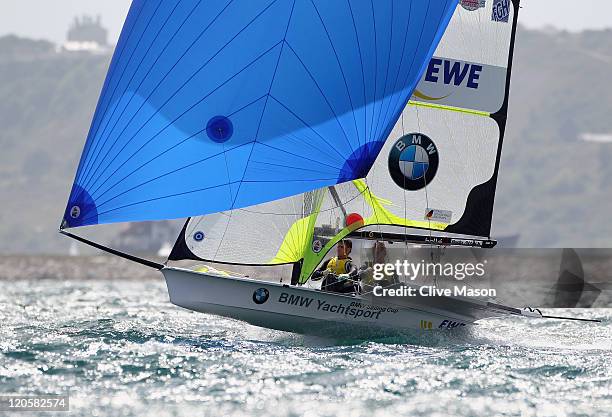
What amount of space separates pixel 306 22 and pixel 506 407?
16.8ft

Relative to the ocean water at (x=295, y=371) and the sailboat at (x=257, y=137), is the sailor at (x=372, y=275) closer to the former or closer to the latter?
the sailboat at (x=257, y=137)

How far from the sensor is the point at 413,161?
14.1 metres

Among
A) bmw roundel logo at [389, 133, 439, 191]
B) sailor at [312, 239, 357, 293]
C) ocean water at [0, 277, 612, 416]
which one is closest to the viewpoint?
ocean water at [0, 277, 612, 416]

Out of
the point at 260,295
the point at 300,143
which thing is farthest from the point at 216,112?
the point at 260,295

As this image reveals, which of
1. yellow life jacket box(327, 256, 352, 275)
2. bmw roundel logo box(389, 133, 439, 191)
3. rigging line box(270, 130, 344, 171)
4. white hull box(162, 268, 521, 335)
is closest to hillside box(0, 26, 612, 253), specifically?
bmw roundel logo box(389, 133, 439, 191)

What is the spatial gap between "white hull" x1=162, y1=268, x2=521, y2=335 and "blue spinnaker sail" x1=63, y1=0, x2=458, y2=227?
0.82 meters

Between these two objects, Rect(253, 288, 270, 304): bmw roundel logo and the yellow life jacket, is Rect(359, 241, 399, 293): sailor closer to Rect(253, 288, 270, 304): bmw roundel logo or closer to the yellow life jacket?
the yellow life jacket

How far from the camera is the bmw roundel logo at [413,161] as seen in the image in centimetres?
1400

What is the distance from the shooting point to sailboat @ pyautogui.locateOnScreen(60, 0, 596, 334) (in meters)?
12.1

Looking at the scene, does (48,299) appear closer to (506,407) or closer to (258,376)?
(258,376)

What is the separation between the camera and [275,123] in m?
12.2

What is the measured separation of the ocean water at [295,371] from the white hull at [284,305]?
22cm

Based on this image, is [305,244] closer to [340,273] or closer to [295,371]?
[340,273]

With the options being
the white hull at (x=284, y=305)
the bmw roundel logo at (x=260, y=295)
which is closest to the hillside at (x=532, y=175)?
the white hull at (x=284, y=305)
